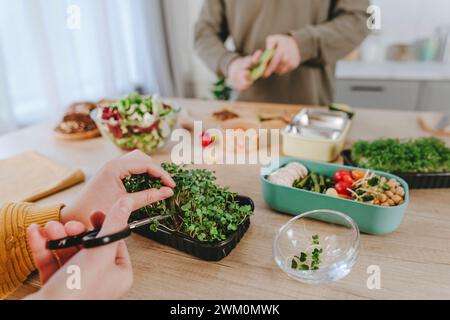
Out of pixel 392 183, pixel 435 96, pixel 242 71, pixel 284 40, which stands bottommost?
pixel 435 96

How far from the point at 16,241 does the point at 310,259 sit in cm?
56

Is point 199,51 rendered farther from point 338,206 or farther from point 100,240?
point 100,240

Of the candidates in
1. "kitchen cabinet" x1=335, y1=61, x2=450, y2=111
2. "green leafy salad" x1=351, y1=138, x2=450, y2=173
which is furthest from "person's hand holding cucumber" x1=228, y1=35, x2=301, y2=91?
"kitchen cabinet" x1=335, y1=61, x2=450, y2=111

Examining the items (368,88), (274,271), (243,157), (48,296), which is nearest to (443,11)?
(368,88)

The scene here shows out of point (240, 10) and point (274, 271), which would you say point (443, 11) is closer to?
point (240, 10)

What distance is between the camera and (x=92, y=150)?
3.86 ft

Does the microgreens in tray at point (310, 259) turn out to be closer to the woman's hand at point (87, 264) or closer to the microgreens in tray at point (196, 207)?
the microgreens in tray at point (196, 207)

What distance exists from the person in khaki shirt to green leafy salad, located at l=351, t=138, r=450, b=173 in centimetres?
58

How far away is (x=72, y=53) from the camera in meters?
2.16

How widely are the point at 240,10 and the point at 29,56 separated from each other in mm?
1258

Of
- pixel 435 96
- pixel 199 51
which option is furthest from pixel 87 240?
pixel 435 96

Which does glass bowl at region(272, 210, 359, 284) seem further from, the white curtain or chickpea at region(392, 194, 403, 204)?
the white curtain

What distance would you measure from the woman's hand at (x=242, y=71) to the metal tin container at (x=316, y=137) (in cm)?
31

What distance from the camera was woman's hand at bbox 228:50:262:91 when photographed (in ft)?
4.37
